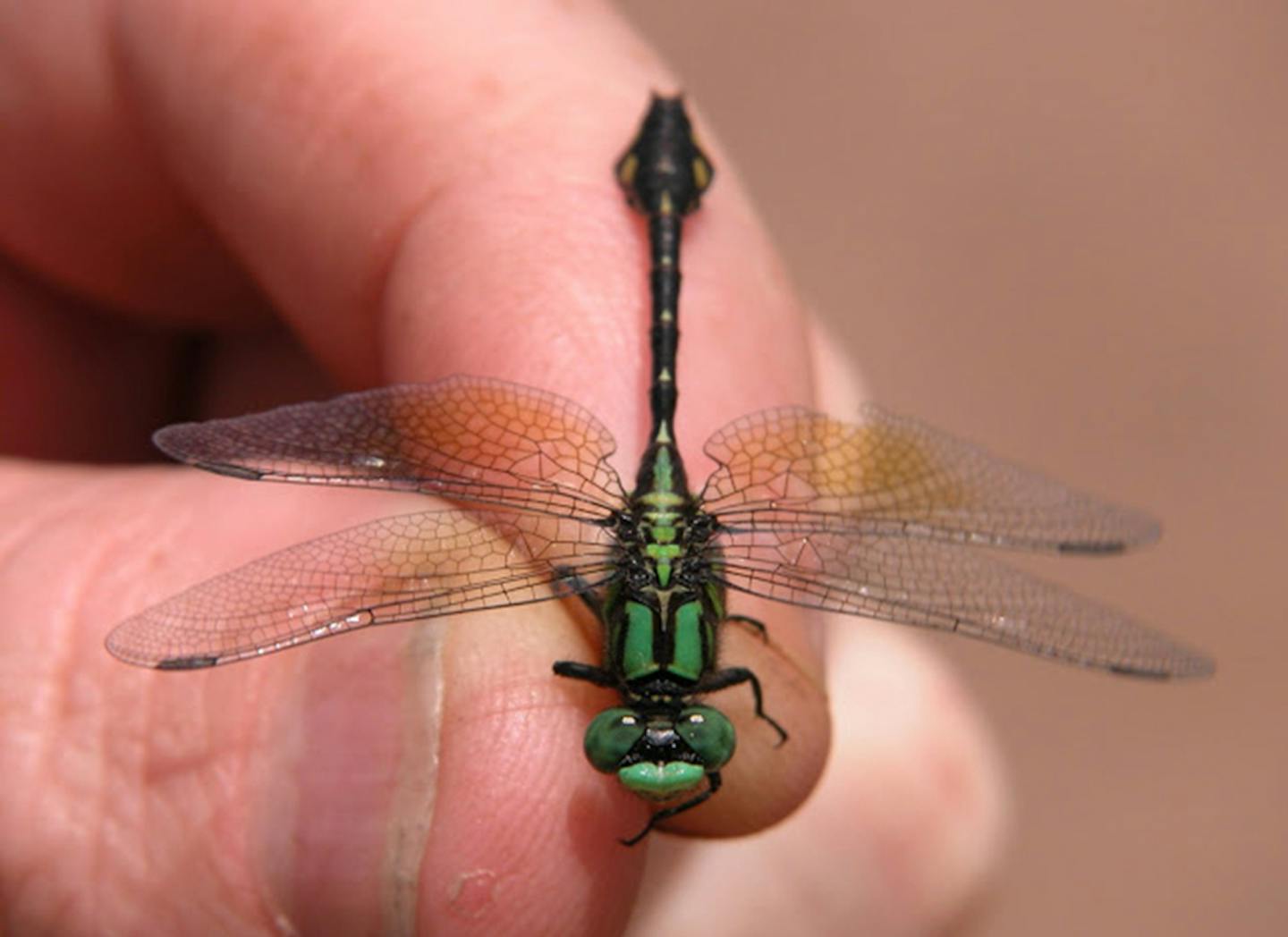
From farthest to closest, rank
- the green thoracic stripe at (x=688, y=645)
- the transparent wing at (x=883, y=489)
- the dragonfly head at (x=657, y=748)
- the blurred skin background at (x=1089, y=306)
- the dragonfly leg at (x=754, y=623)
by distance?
the blurred skin background at (x=1089, y=306) < the transparent wing at (x=883, y=489) < the dragonfly leg at (x=754, y=623) < the green thoracic stripe at (x=688, y=645) < the dragonfly head at (x=657, y=748)

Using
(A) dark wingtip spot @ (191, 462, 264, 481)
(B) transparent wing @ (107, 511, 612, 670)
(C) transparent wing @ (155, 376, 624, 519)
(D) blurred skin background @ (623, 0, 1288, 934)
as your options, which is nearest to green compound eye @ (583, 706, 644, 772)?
(B) transparent wing @ (107, 511, 612, 670)

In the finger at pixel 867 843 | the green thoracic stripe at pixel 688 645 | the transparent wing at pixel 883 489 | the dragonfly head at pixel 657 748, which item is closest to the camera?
the dragonfly head at pixel 657 748

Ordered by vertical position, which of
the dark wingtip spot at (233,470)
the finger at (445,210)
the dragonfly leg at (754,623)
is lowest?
the dragonfly leg at (754,623)

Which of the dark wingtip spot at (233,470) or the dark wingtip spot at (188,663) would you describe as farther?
the dark wingtip spot at (233,470)

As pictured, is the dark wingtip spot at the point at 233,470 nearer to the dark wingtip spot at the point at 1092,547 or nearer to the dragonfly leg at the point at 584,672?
the dragonfly leg at the point at 584,672

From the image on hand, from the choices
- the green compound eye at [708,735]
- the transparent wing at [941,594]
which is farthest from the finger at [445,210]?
the green compound eye at [708,735]

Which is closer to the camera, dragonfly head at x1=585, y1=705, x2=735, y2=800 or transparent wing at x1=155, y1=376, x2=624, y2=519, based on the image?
dragonfly head at x1=585, y1=705, x2=735, y2=800

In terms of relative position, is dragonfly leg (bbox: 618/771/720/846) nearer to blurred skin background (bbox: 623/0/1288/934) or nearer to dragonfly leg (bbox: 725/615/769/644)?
dragonfly leg (bbox: 725/615/769/644)

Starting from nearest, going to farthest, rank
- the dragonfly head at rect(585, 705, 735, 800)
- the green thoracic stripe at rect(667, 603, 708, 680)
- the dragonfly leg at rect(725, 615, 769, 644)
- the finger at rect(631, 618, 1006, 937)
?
the dragonfly head at rect(585, 705, 735, 800)
the green thoracic stripe at rect(667, 603, 708, 680)
the dragonfly leg at rect(725, 615, 769, 644)
the finger at rect(631, 618, 1006, 937)
